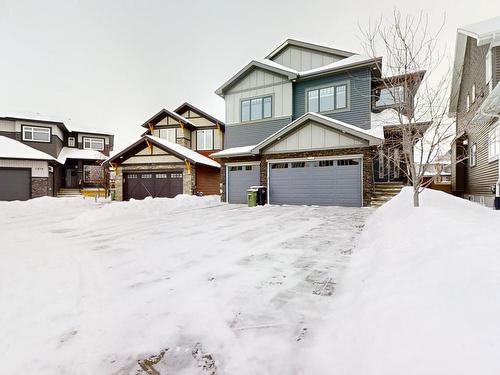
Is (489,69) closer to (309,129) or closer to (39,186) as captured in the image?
(309,129)

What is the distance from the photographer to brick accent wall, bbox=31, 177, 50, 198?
19188 millimetres

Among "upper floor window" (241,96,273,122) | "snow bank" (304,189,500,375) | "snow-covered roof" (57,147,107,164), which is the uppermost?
"upper floor window" (241,96,273,122)

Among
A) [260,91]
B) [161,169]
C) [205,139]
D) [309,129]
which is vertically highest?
[260,91]

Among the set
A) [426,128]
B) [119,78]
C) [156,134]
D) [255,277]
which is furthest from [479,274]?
[119,78]

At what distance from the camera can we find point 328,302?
2914mm

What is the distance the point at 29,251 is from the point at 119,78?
35.9 meters

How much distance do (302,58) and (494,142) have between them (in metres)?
11.9

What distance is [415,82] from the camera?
671cm

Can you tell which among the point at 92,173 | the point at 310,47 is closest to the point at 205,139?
the point at 310,47

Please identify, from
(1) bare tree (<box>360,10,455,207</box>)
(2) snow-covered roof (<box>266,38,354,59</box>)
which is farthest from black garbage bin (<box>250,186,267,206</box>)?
(2) snow-covered roof (<box>266,38,354,59</box>)

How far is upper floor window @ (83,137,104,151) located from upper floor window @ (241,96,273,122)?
19445mm

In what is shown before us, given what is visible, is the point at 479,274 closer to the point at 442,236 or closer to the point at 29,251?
the point at 442,236

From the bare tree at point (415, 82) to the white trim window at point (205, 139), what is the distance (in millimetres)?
16993

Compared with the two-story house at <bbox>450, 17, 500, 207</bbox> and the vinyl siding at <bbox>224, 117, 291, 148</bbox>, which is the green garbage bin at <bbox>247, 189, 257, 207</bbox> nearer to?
the vinyl siding at <bbox>224, 117, 291, 148</bbox>
